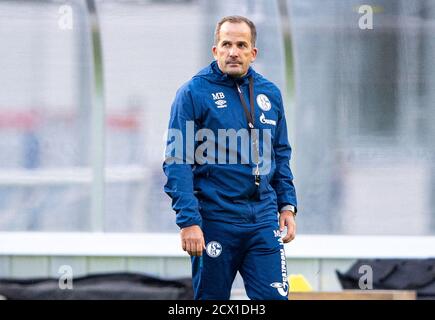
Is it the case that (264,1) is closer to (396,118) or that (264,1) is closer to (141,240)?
(396,118)

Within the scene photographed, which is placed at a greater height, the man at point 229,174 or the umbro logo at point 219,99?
the umbro logo at point 219,99

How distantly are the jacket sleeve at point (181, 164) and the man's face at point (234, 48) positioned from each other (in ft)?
0.80

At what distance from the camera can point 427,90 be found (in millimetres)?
8641

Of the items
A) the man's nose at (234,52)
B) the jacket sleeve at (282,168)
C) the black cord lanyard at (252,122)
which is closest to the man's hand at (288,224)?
the jacket sleeve at (282,168)

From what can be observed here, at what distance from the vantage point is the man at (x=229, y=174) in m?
5.85

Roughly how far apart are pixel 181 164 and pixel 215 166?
19cm

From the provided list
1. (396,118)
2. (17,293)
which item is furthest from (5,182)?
(396,118)

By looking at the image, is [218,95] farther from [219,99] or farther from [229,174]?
[229,174]

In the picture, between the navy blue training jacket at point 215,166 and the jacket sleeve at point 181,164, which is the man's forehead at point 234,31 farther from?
the jacket sleeve at point 181,164

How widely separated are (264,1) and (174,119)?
2944mm

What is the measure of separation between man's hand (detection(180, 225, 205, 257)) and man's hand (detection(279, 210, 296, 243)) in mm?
529

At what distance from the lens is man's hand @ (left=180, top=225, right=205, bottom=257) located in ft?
18.6

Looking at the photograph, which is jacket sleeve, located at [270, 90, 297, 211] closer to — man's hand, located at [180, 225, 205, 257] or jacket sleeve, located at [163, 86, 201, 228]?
jacket sleeve, located at [163, 86, 201, 228]

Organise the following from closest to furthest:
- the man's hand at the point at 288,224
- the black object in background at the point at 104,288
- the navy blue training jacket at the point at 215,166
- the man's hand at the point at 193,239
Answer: the man's hand at the point at 193,239, the navy blue training jacket at the point at 215,166, the man's hand at the point at 288,224, the black object in background at the point at 104,288
